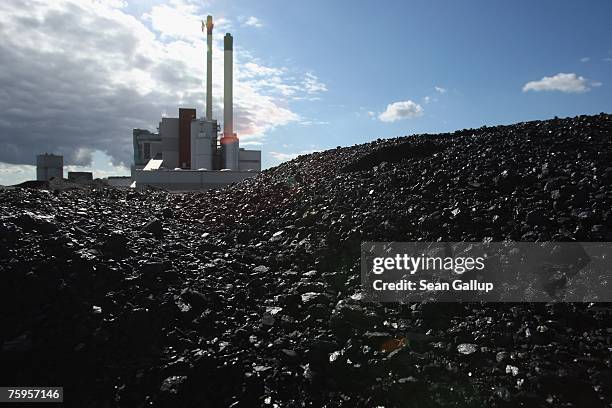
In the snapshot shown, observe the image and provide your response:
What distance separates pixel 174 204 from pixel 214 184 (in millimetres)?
25956

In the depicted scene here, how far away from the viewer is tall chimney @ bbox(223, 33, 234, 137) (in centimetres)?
5534

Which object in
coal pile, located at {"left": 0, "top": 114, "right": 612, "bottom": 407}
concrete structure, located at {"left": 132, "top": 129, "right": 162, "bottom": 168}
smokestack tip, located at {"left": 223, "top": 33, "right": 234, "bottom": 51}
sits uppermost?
smokestack tip, located at {"left": 223, "top": 33, "right": 234, "bottom": 51}

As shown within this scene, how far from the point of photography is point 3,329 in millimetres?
6629

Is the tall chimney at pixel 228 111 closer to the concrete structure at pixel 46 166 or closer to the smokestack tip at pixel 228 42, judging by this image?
the smokestack tip at pixel 228 42

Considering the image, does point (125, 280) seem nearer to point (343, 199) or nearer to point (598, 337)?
point (343, 199)

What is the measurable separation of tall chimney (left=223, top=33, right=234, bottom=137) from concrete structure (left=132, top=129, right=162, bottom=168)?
1235 centimetres

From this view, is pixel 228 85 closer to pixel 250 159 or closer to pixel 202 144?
pixel 202 144

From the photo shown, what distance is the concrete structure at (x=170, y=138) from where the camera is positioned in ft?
192

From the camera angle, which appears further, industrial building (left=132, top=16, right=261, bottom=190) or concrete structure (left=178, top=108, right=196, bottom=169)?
concrete structure (left=178, top=108, right=196, bottom=169)

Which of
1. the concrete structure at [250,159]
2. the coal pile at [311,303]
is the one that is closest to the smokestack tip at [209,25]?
the concrete structure at [250,159]

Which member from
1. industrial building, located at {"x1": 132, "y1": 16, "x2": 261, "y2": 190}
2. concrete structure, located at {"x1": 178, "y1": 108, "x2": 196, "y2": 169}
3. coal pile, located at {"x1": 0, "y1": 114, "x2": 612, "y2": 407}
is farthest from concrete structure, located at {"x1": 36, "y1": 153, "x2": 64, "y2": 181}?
coal pile, located at {"x1": 0, "y1": 114, "x2": 612, "y2": 407}

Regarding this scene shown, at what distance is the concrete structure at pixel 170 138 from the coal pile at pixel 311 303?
47.8 m

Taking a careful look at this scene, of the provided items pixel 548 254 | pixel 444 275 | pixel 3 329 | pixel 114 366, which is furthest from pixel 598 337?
pixel 3 329

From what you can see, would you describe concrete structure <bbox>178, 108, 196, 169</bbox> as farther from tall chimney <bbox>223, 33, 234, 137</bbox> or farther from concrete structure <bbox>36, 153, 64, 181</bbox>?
concrete structure <bbox>36, 153, 64, 181</bbox>
